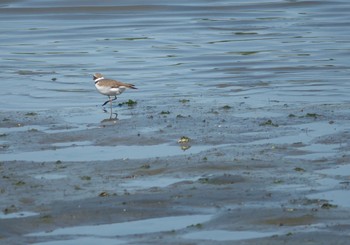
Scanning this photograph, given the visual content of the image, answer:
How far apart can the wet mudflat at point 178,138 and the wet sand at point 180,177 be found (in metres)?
0.02

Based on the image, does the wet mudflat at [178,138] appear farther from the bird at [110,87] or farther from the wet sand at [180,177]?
the bird at [110,87]

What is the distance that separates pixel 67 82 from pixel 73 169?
7.24 meters

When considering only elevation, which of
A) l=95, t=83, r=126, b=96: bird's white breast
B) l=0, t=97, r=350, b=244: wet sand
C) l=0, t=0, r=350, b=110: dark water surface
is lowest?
l=0, t=0, r=350, b=110: dark water surface

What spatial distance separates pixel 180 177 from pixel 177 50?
466 inches

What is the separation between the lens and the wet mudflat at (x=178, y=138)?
9125 mm

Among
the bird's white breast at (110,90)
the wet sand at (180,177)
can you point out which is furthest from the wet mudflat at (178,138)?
the bird's white breast at (110,90)

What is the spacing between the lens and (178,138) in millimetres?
12766

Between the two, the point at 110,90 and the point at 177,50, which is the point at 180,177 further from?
the point at 177,50

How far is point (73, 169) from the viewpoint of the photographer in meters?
11.2

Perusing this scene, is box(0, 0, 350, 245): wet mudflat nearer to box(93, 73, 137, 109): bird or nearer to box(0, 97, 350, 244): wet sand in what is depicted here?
box(0, 97, 350, 244): wet sand

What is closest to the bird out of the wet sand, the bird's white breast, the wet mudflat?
the bird's white breast

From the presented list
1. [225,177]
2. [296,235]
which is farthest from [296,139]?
[296,235]

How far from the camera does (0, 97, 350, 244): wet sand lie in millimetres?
8914

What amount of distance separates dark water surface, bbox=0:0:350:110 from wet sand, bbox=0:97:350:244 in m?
1.87
